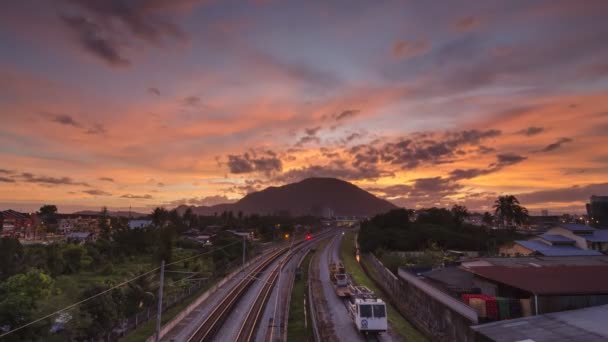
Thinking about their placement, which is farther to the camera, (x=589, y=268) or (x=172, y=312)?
(x=172, y=312)

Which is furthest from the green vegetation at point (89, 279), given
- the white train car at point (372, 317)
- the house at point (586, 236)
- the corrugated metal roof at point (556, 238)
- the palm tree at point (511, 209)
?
the palm tree at point (511, 209)

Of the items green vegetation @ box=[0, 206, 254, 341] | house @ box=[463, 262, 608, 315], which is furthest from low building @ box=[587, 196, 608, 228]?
house @ box=[463, 262, 608, 315]

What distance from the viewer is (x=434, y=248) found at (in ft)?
314

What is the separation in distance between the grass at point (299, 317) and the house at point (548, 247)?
4046cm

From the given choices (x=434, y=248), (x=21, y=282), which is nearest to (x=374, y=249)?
(x=434, y=248)

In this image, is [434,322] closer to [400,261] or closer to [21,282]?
[400,261]

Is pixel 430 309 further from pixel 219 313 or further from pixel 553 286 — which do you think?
pixel 219 313

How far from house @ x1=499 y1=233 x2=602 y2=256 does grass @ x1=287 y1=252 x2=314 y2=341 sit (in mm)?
40464

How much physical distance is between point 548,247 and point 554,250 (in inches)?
130

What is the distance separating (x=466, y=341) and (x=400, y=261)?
48.4 meters

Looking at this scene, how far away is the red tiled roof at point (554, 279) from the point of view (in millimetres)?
28266

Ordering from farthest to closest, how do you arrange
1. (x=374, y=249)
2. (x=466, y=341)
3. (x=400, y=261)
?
(x=374, y=249) < (x=400, y=261) < (x=466, y=341)

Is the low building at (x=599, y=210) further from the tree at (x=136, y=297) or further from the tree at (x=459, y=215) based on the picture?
the tree at (x=136, y=297)

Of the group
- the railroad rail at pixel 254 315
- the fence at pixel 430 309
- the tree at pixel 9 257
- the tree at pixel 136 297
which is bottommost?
the tree at pixel 136 297
